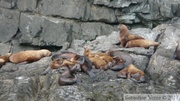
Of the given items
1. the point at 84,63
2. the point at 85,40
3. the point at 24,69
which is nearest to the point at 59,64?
the point at 84,63

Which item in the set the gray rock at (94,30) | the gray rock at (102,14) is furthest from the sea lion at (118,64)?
the gray rock at (102,14)

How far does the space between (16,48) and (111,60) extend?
13.1 m

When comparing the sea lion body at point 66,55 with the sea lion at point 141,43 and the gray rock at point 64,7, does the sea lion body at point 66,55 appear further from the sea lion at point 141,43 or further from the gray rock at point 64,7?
the gray rock at point 64,7

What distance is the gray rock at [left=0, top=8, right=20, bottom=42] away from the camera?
71.9 ft

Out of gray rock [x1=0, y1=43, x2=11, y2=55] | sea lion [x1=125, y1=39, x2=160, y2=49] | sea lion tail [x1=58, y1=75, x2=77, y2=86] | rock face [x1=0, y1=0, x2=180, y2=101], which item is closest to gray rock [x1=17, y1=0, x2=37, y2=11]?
rock face [x1=0, y1=0, x2=180, y2=101]

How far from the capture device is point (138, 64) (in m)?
9.65

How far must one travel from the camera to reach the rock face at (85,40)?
827 cm

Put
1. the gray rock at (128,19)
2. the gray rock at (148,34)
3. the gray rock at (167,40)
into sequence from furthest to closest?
the gray rock at (128,19), the gray rock at (148,34), the gray rock at (167,40)

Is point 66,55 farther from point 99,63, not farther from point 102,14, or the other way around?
point 102,14

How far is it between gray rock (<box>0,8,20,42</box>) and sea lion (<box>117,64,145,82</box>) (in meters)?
Answer: 14.0

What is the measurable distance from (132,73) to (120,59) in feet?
2.60

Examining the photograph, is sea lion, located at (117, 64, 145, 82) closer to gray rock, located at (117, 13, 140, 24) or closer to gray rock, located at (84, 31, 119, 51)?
gray rock, located at (84, 31, 119, 51)

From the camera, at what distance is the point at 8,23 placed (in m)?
22.1

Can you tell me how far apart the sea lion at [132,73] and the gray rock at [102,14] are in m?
13.1
